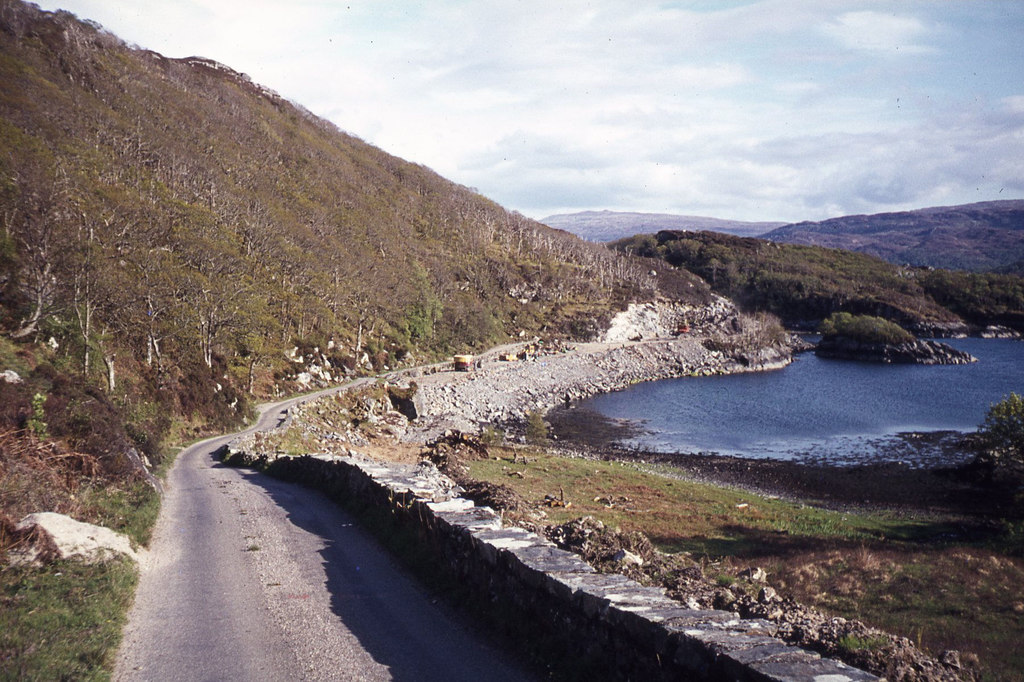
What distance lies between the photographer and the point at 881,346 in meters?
117

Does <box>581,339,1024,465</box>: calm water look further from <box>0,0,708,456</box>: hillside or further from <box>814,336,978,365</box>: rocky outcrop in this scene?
<box>0,0,708,456</box>: hillside

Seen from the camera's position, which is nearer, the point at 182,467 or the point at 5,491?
the point at 5,491

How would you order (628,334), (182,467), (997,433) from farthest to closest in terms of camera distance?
(628,334) → (997,433) → (182,467)

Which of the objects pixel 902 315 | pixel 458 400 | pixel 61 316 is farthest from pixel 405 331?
pixel 902 315

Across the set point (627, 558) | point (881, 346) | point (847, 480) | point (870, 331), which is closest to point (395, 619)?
point (627, 558)

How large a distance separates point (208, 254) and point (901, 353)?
372 feet

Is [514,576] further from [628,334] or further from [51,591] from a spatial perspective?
[628,334]

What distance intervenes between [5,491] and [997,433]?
3663 centimetres

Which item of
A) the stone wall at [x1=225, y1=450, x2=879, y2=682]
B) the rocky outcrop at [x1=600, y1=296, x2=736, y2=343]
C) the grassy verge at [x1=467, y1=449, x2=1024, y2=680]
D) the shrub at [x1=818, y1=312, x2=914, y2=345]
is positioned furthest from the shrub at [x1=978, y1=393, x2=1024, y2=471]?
the shrub at [x1=818, y1=312, x2=914, y2=345]

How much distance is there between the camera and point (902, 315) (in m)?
167

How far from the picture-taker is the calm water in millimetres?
50594

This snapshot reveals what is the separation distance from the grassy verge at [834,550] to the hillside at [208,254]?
1648 centimetres

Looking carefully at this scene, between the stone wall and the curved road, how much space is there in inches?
24.4

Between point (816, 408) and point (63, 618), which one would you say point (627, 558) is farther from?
point (816, 408)
